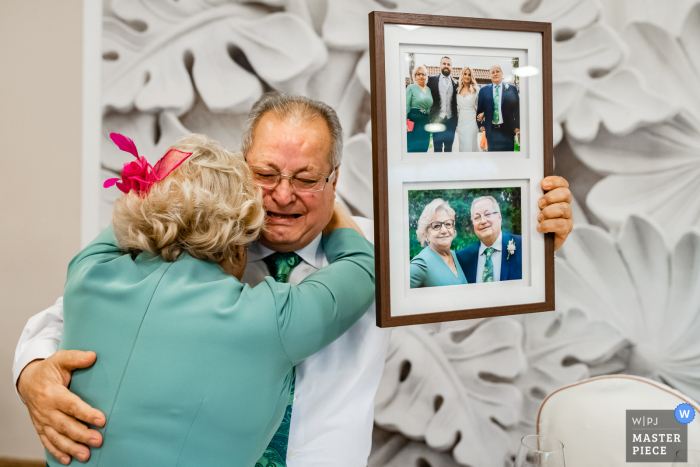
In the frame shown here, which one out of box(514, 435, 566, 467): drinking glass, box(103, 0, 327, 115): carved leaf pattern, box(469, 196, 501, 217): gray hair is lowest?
box(514, 435, 566, 467): drinking glass

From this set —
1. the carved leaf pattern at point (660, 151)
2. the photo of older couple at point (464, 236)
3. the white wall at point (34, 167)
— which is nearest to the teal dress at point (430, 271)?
the photo of older couple at point (464, 236)

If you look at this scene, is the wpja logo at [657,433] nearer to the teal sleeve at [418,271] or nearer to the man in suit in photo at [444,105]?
the teal sleeve at [418,271]

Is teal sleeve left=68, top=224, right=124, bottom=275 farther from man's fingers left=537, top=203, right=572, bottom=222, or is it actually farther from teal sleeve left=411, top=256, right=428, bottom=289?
man's fingers left=537, top=203, right=572, bottom=222

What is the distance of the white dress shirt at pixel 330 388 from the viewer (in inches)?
54.7

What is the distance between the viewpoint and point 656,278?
256 cm

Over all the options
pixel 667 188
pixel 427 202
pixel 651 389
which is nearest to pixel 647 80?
pixel 667 188

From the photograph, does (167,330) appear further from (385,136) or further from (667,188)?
(667,188)

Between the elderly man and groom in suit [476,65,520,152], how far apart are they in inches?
6.1

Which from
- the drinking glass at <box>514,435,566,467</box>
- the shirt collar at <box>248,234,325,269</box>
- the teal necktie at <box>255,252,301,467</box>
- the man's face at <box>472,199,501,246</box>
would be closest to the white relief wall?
the shirt collar at <box>248,234,325,269</box>

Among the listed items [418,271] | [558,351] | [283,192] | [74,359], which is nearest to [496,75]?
[418,271]

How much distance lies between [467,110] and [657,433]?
108 cm

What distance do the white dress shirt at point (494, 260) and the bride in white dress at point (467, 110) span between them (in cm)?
24

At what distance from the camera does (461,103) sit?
3.60ft

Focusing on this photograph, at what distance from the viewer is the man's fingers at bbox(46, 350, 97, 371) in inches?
36.4
